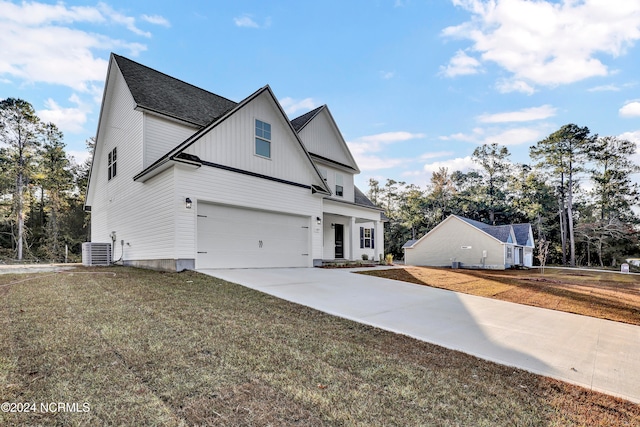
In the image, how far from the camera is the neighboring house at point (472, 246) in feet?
75.9

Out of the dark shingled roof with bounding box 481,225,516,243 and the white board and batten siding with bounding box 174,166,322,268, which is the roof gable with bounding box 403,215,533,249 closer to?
the dark shingled roof with bounding box 481,225,516,243

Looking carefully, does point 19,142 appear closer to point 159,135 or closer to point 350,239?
point 159,135

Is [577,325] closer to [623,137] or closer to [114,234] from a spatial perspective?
[114,234]

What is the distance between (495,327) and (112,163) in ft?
47.4

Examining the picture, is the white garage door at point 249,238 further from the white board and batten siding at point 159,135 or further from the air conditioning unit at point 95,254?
the air conditioning unit at point 95,254

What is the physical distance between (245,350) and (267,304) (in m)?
2.31

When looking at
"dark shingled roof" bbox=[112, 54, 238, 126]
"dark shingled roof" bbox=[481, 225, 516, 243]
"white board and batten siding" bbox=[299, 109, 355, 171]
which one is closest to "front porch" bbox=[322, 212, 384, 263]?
"white board and batten siding" bbox=[299, 109, 355, 171]

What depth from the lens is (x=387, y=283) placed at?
922 cm

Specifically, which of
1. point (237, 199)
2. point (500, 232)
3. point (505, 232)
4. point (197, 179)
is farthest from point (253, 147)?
point (505, 232)

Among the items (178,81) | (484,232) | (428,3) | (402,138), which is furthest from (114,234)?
(484,232)

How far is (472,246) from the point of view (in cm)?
2419

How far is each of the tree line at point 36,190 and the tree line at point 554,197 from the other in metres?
35.2

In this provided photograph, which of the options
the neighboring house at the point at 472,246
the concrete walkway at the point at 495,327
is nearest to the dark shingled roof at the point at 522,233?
the neighboring house at the point at 472,246

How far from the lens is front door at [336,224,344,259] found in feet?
56.6
